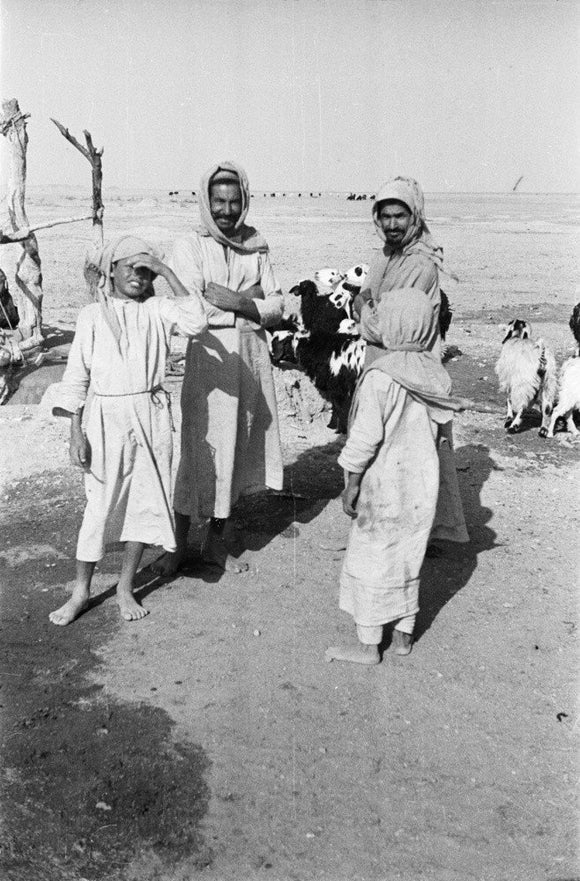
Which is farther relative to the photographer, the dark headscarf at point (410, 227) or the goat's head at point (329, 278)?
the goat's head at point (329, 278)

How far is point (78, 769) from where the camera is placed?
3.04 meters

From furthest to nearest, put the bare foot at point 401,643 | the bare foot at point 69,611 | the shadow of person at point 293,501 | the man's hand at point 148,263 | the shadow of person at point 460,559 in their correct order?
the shadow of person at point 293,501, the shadow of person at point 460,559, the bare foot at point 69,611, the bare foot at point 401,643, the man's hand at point 148,263

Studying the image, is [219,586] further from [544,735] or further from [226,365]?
[544,735]

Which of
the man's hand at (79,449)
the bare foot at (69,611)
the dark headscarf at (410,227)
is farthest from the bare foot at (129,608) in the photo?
the dark headscarf at (410,227)

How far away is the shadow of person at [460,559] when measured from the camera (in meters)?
4.31

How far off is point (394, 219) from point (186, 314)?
1.28m

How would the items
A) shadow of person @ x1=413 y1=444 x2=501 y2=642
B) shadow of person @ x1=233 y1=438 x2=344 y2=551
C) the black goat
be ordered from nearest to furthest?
1. shadow of person @ x1=413 y1=444 x2=501 y2=642
2. shadow of person @ x1=233 y1=438 x2=344 y2=551
3. the black goat

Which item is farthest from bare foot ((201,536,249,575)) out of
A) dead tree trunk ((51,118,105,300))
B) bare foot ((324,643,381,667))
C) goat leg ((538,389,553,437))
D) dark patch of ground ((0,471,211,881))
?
dead tree trunk ((51,118,105,300))

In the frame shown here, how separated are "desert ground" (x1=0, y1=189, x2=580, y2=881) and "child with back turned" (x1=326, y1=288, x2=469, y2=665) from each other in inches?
15.3

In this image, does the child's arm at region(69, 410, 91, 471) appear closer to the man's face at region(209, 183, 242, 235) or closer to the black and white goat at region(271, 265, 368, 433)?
the man's face at region(209, 183, 242, 235)

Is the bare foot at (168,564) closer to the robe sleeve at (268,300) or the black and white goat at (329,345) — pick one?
the robe sleeve at (268,300)

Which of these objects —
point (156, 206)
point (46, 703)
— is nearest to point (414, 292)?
point (46, 703)

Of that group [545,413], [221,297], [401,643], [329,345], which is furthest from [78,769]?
[545,413]

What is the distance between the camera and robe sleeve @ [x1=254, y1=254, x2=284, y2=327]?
4.33m
